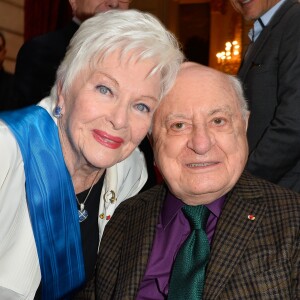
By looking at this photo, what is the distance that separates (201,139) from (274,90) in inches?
40.7

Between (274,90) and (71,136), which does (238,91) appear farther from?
(274,90)

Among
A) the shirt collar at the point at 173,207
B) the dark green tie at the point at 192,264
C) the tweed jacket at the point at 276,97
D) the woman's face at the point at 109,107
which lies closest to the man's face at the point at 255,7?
the tweed jacket at the point at 276,97

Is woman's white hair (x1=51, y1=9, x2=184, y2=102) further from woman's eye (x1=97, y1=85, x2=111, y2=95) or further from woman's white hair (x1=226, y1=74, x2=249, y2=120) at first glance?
woman's white hair (x1=226, y1=74, x2=249, y2=120)

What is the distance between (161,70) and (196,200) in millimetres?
498

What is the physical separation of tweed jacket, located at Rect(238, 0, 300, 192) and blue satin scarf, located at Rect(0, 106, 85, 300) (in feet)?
3.29

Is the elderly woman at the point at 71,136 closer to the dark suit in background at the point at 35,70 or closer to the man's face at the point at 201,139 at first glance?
the man's face at the point at 201,139

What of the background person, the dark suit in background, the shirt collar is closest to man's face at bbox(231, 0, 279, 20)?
the background person

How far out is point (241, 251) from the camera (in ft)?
5.37

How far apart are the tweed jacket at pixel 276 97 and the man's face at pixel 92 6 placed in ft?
2.75

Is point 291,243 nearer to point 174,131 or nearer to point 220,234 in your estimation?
point 220,234

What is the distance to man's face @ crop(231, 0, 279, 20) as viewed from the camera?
2.89 metres

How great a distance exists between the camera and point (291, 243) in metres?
1.61

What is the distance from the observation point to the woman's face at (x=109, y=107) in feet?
5.87

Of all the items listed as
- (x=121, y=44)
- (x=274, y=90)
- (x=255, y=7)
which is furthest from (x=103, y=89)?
(x=255, y=7)
